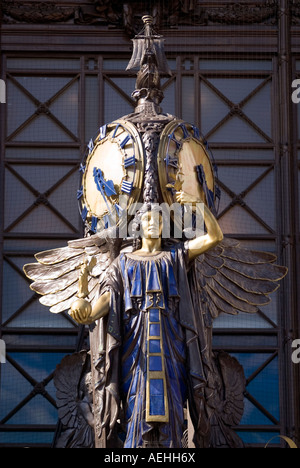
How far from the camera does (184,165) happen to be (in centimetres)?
1139

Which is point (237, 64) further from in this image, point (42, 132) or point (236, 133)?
point (42, 132)

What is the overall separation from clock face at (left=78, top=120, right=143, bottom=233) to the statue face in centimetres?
28

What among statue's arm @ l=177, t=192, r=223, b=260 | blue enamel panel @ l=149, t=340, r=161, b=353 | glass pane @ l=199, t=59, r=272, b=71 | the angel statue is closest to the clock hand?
the angel statue

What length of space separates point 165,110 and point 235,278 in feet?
9.40

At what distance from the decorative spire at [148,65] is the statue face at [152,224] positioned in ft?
3.40

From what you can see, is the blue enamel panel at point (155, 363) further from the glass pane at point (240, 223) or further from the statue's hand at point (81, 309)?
the glass pane at point (240, 223)

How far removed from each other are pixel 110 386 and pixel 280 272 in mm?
1855

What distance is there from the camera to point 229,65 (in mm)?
14281

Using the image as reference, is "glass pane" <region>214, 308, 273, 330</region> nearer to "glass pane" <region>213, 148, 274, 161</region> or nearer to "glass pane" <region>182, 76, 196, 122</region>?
"glass pane" <region>213, 148, 274, 161</region>

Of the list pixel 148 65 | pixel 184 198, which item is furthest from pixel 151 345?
pixel 148 65

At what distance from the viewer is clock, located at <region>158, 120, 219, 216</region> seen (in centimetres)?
1122

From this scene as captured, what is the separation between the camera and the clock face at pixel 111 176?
11273 mm
